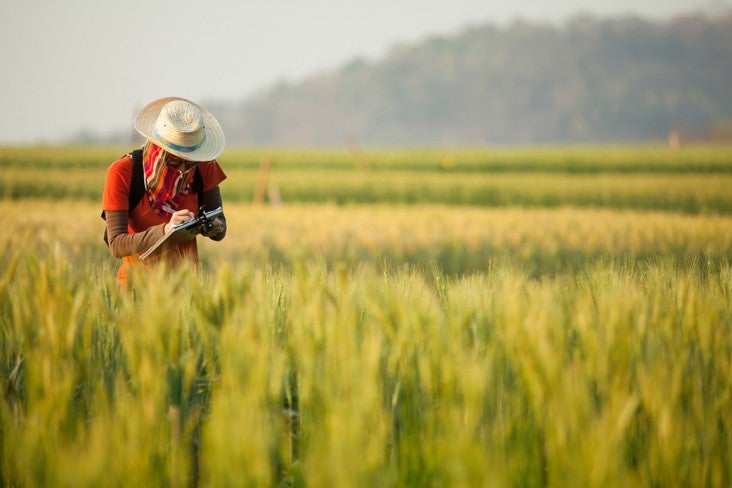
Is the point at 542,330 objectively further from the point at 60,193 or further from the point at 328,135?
the point at 328,135

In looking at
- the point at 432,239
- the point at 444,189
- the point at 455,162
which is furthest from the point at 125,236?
the point at 455,162

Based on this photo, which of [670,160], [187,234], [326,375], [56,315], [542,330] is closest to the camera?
[326,375]

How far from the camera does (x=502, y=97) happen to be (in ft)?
580

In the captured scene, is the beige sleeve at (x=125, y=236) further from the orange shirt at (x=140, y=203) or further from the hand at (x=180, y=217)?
the hand at (x=180, y=217)

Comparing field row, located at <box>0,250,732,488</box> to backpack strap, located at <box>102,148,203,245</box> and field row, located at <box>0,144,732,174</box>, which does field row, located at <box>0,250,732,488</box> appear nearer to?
backpack strap, located at <box>102,148,203,245</box>

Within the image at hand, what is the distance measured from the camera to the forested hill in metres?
170

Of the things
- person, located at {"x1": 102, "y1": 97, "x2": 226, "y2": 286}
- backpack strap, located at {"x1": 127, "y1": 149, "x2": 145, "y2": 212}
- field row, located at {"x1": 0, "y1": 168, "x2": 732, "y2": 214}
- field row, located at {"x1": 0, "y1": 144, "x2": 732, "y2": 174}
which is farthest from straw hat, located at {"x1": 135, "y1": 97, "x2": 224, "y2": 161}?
field row, located at {"x1": 0, "y1": 144, "x2": 732, "y2": 174}

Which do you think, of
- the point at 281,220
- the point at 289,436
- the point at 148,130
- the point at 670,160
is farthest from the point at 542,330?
the point at 670,160

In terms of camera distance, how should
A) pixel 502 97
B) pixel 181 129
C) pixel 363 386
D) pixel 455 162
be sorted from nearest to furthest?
pixel 363 386 → pixel 181 129 → pixel 455 162 → pixel 502 97

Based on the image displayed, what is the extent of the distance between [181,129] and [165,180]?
28cm

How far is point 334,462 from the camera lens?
148 centimetres

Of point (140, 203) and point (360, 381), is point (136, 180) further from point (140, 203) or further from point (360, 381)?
point (360, 381)

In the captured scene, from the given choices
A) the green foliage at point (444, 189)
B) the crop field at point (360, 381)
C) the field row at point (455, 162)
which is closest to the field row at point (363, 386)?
the crop field at point (360, 381)

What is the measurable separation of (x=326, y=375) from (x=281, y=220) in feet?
24.8
